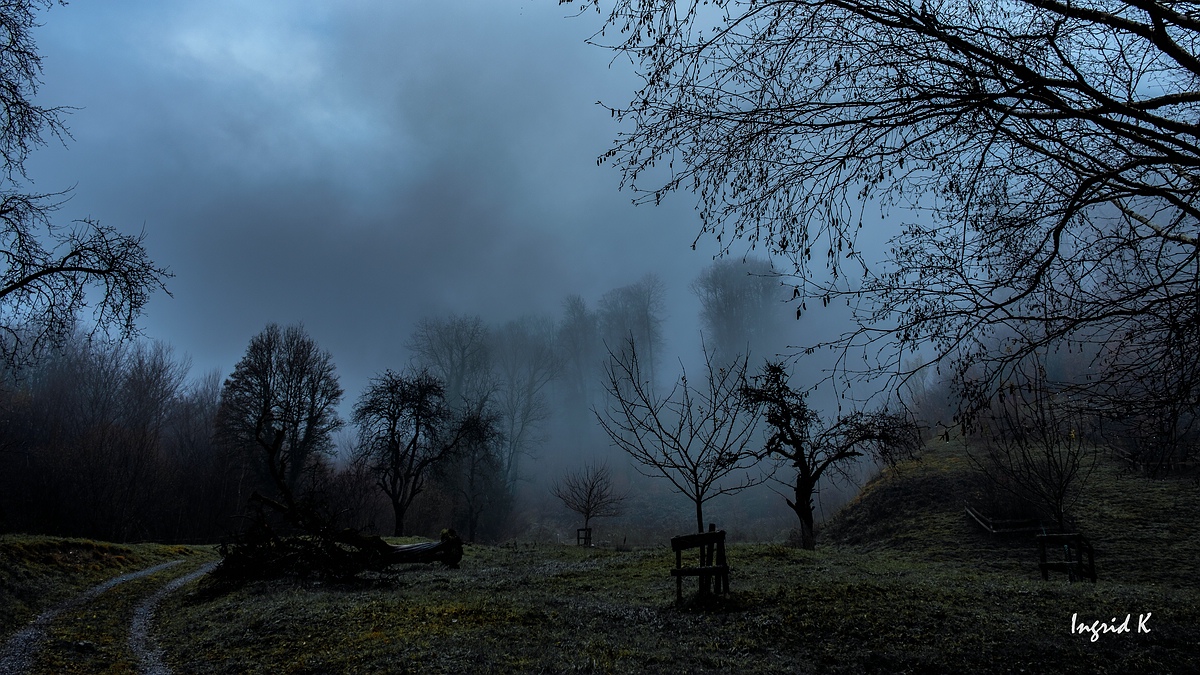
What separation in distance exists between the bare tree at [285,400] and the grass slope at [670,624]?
20.2 meters

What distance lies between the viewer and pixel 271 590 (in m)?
11.7

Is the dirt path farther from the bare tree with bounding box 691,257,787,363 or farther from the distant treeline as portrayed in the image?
the bare tree with bounding box 691,257,787,363

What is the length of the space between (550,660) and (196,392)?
58322 millimetres

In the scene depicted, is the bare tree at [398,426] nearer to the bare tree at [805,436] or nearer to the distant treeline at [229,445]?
the distant treeline at [229,445]

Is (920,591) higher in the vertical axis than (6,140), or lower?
lower

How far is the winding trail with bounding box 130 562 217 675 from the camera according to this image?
7.29 m

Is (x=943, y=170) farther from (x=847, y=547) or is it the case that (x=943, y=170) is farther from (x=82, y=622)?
(x=847, y=547)

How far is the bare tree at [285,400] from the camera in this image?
3070cm

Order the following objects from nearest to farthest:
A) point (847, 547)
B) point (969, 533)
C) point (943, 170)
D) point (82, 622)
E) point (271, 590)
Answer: point (943, 170)
point (82, 622)
point (271, 590)
point (969, 533)
point (847, 547)

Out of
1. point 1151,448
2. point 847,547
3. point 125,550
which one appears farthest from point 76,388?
point 1151,448

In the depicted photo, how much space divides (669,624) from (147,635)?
7886 millimetres

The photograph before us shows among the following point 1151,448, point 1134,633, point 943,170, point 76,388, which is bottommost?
point 1134,633

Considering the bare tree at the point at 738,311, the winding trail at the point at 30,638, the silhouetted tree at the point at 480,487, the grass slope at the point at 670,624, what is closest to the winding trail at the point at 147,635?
the grass slope at the point at 670,624

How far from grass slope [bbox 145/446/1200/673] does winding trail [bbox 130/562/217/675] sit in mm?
219
